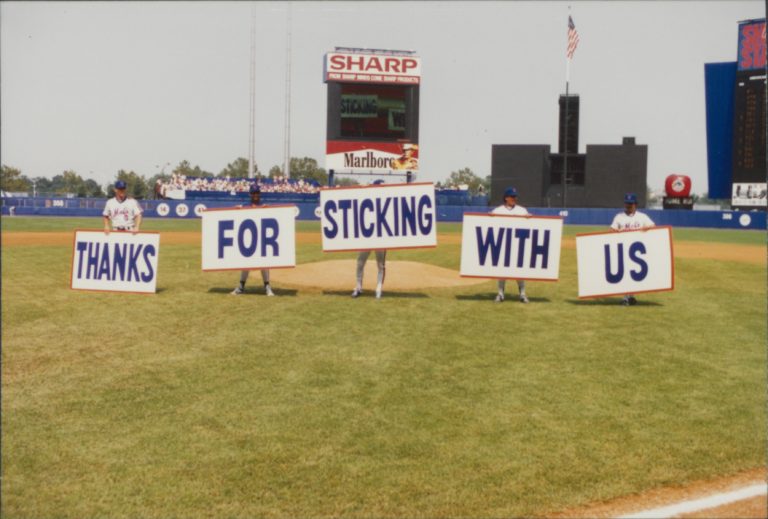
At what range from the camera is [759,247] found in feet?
100

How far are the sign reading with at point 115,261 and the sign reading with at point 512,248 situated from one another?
20.2 ft

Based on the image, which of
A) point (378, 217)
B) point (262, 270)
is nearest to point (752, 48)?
point (378, 217)

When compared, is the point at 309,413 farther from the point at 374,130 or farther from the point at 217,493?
the point at 374,130

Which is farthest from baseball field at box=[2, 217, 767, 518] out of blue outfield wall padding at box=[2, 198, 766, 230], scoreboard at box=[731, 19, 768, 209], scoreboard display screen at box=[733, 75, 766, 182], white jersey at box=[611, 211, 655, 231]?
blue outfield wall padding at box=[2, 198, 766, 230]

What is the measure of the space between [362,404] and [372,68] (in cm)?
4126

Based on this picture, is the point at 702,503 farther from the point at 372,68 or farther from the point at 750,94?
the point at 372,68

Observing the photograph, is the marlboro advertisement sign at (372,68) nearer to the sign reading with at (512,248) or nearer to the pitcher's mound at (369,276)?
the pitcher's mound at (369,276)

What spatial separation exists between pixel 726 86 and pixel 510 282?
22218 mm

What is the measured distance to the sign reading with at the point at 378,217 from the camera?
13797 millimetres

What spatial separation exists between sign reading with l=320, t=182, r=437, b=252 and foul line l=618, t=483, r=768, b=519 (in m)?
8.93

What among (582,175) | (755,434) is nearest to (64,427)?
(755,434)

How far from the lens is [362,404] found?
23.3 feet

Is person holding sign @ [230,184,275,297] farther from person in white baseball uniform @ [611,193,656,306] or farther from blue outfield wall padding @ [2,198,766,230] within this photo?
blue outfield wall padding @ [2,198,766,230]

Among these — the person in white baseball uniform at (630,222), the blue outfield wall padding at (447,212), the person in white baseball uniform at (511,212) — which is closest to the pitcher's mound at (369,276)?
the person in white baseball uniform at (511,212)
